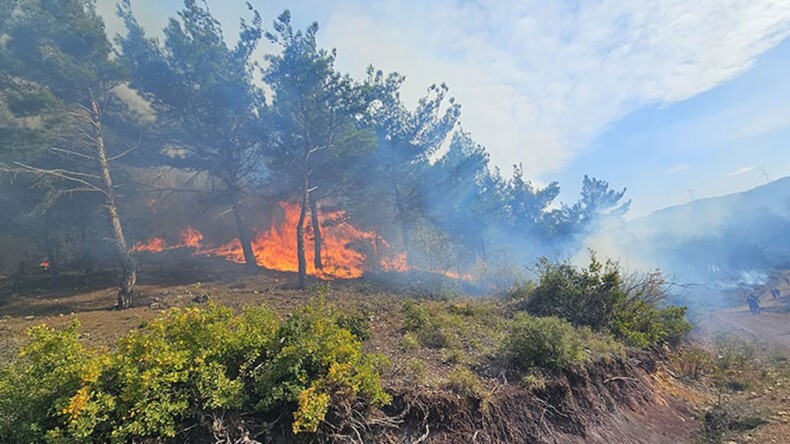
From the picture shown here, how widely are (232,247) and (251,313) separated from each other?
2345cm

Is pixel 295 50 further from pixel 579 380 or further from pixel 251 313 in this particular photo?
pixel 579 380

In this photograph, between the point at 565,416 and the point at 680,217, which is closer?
the point at 565,416

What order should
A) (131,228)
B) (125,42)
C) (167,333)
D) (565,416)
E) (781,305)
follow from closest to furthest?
1. (167,333)
2. (565,416)
3. (125,42)
4. (131,228)
5. (781,305)

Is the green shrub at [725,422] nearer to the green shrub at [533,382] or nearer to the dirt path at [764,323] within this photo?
the green shrub at [533,382]

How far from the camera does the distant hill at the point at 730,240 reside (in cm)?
4822

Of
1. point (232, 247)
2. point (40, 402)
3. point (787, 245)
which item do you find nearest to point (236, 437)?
point (40, 402)

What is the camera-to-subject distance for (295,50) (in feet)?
56.9

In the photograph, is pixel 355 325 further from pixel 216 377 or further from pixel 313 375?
pixel 216 377

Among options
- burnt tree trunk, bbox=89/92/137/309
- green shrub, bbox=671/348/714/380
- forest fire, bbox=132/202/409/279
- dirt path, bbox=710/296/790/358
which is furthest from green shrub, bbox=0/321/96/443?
dirt path, bbox=710/296/790/358

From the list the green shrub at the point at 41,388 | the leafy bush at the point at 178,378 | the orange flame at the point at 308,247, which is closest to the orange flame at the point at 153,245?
the orange flame at the point at 308,247

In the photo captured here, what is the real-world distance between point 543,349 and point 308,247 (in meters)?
22.6

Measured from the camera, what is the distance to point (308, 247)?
28109 millimetres

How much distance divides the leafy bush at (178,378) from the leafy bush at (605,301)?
365 inches

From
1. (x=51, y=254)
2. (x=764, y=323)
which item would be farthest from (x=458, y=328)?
(x=764, y=323)
